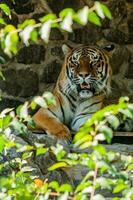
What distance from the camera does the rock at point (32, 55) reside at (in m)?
7.62

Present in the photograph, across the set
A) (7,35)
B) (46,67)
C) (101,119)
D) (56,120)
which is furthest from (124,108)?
(46,67)

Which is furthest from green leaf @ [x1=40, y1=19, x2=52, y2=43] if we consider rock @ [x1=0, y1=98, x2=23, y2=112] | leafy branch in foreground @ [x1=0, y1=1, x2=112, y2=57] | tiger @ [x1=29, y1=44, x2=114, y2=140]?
rock @ [x1=0, y1=98, x2=23, y2=112]

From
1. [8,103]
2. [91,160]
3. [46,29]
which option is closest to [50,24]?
[46,29]

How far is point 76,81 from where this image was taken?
652cm

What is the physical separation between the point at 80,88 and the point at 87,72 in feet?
0.50

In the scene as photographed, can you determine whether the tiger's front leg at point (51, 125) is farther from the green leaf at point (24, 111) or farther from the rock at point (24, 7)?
the green leaf at point (24, 111)

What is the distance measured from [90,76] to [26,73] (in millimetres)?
1242

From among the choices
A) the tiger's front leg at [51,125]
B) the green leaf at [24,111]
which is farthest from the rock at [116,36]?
the green leaf at [24,111]

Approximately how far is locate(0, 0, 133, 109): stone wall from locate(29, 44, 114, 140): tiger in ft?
2.85

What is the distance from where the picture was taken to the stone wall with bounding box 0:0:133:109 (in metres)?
7.60

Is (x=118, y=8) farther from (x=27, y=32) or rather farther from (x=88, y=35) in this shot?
(x=27, y=32)

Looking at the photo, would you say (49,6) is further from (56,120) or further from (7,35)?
(7,35)

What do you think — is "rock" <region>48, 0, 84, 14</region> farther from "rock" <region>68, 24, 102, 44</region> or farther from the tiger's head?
the tiger's head

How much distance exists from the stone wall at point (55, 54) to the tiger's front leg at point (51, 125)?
1.13 m
